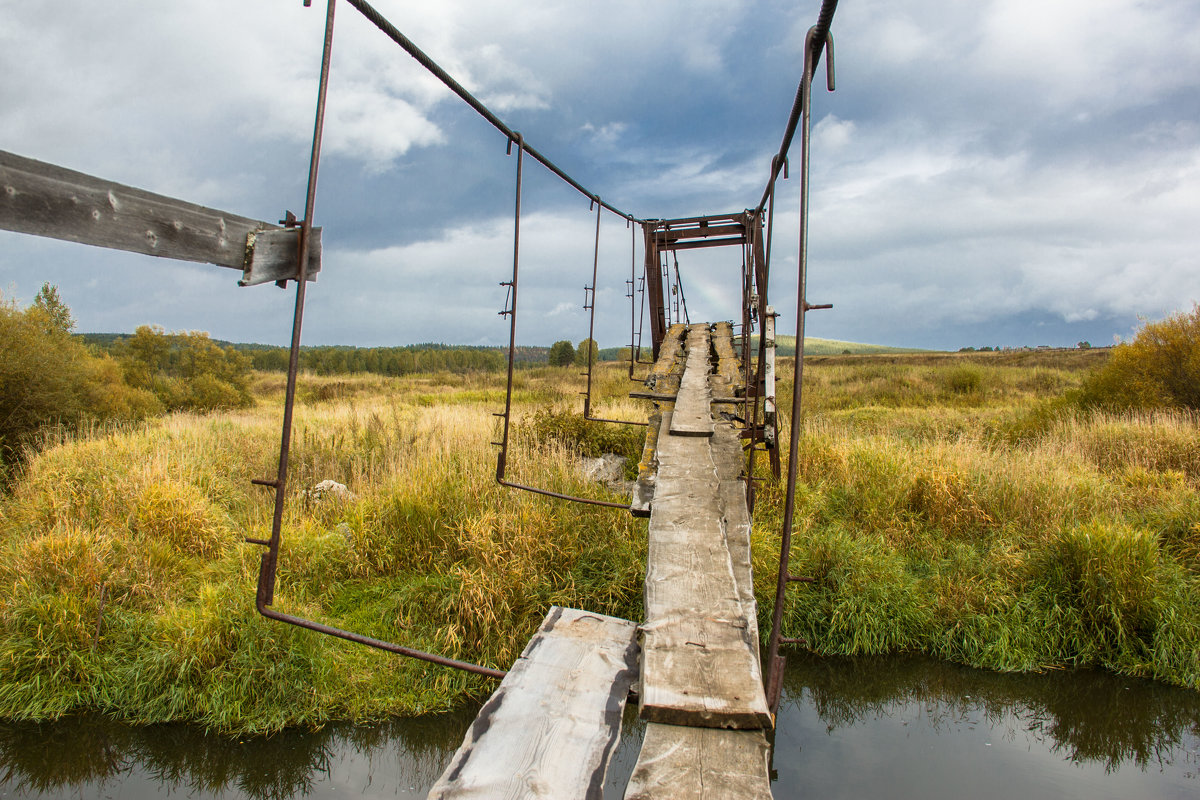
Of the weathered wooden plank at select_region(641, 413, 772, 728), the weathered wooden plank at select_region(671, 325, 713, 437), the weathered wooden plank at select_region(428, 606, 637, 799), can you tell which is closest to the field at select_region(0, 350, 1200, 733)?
the weathered wooden plank at select_region(671, 325, 713, 437)

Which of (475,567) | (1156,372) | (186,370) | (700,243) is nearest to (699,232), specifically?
(700,243)

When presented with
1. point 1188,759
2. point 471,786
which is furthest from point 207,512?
point 1188,759

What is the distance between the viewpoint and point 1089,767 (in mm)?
3947

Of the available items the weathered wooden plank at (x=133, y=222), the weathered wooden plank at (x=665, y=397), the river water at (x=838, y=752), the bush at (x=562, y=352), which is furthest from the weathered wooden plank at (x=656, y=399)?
the bush at (x=562, y=352)

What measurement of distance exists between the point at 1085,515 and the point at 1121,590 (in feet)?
5.39

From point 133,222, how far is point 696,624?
6.93ft

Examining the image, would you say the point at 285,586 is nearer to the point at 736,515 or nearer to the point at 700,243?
the point at 736,515

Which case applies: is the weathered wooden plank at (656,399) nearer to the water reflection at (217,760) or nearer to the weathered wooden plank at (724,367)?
the weathered wooden plank at (724,367)

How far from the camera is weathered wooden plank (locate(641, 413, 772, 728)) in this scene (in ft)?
5.15

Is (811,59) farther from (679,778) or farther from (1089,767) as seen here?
(1089,767)

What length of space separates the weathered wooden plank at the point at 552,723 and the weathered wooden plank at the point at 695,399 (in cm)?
179

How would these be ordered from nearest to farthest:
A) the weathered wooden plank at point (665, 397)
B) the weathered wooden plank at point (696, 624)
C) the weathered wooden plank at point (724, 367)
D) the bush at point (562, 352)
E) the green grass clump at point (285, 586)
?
the weathered wooden plank at point (696, 624), the green grass clump at point (285, 586), the weathered wooden plank at point (665, 397), the weathered wooden plank at point (724, 367), the bush at point (562, 352)

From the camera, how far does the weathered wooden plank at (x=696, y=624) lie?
5.15ft

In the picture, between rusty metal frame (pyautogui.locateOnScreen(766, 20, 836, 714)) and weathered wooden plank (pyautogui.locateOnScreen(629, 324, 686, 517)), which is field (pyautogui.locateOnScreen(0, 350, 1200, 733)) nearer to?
weathered wooden plank (pyautogui.locateOnScreen(629, 324, 686, 517))
